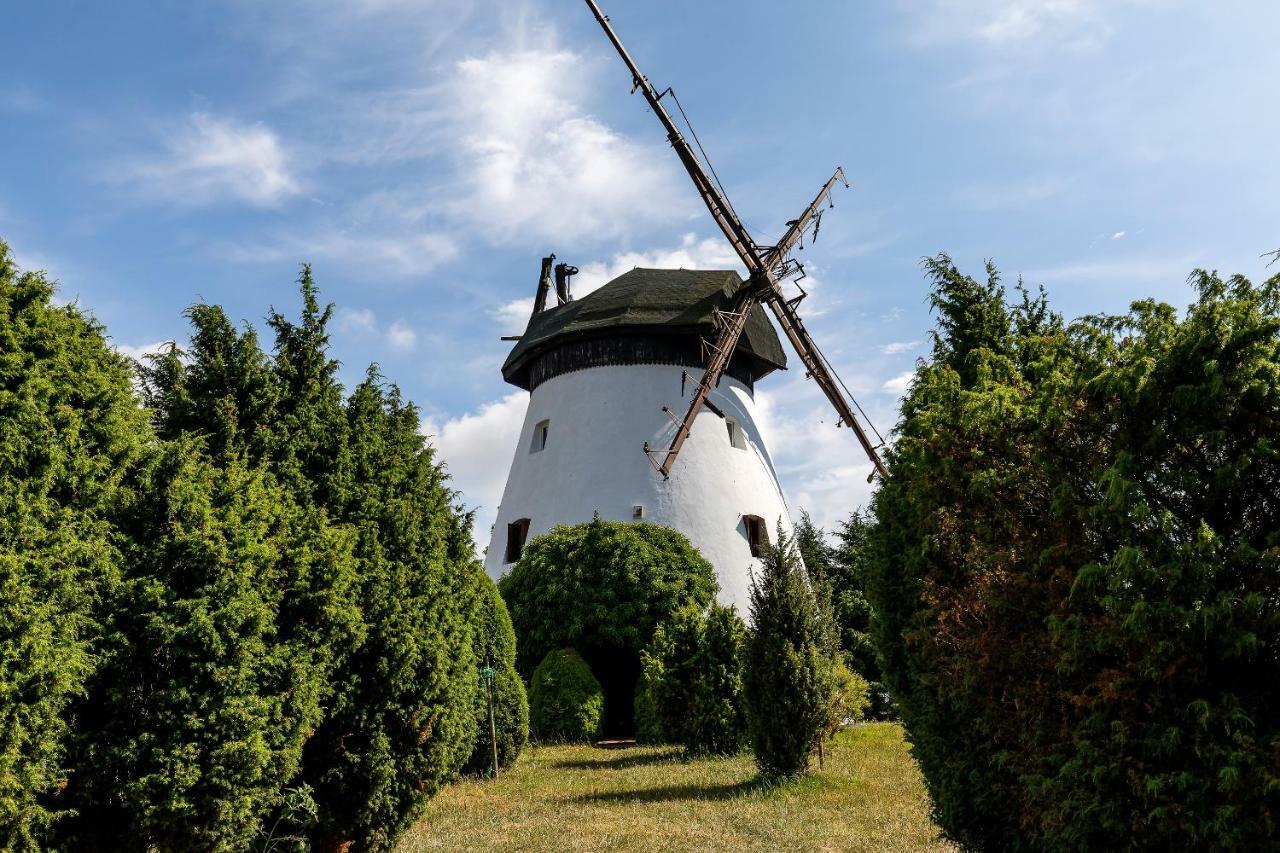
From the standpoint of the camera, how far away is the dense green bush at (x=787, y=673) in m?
12.4

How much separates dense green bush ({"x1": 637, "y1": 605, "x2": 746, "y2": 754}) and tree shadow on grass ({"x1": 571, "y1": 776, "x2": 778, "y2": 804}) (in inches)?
112

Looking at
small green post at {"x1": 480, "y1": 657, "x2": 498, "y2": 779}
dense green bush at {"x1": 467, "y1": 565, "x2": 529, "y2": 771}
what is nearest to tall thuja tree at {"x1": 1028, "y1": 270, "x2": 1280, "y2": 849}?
small green post at {"x1": 480, "y1": 657, "x2": 498, "y2": 779}

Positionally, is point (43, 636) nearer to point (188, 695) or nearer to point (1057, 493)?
point (188, 695)

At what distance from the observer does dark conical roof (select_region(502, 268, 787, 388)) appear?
2431cm

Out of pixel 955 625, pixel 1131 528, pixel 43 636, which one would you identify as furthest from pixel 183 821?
pixel 1131 528

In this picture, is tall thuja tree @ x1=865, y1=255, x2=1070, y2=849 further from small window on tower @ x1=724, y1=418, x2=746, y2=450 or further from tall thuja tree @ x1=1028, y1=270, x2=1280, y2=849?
small window on tower @ x1=724, y1=418, x2=746, y2=450

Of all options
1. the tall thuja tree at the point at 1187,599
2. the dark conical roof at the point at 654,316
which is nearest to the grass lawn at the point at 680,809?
the tall thuja tree at the point at 1187,599

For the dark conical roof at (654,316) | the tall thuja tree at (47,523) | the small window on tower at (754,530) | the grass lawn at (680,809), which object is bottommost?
the grass lawn at (680,809)

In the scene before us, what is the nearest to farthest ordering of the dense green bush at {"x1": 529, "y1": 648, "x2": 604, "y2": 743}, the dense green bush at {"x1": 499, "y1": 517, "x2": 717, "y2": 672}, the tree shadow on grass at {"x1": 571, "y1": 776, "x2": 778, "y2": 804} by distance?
the tree shadow on grass at {"x1": 571, "y1": 776, "x2": 778, "y2": 804} < the dense green bush at {"x1": 529, "y1": 648, "x2": 604, "y2": 743} < the dense green bush at {"x1": 499, "y1": 517, "x2": 717, "y2": 672}

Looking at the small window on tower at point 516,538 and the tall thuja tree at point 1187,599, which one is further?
the small window on tower at point 516,538

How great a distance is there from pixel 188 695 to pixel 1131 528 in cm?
519

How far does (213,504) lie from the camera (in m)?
5.83

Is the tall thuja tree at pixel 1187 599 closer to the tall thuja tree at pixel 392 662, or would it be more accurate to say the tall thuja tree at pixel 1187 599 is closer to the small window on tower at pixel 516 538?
the tall thuja tree at pixel 392 662

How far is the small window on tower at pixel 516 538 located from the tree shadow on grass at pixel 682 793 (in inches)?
508
